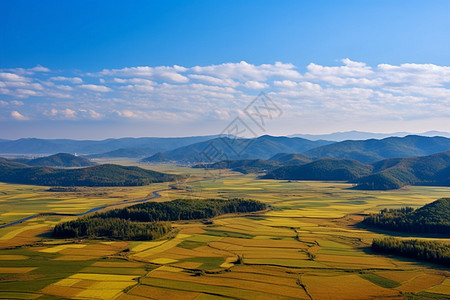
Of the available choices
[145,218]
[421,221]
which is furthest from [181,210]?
[421,221]

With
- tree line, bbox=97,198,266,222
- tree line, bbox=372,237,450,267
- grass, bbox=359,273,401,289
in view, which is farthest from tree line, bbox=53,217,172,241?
tree line, bbox=372,237,450,267

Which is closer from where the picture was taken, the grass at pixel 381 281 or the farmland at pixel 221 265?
the farmland at pixel 221 265

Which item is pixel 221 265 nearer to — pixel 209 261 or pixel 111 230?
pixel 209 261

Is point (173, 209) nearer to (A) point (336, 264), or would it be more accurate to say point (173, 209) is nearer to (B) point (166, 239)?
(B) point (166, 239)

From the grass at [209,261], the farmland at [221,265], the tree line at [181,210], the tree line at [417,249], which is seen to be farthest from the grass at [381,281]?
the tree line at [181,210]

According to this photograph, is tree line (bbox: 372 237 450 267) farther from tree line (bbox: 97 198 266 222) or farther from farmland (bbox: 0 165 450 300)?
tree line (bbox: 97 198 266 222)

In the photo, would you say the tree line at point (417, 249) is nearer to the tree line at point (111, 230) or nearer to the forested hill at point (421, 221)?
the forested hill at point (421, 221)
